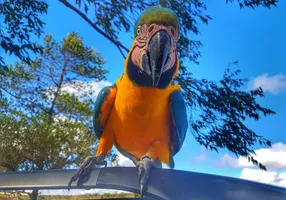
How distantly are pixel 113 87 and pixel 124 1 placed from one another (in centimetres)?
278

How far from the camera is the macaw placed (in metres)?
1.64

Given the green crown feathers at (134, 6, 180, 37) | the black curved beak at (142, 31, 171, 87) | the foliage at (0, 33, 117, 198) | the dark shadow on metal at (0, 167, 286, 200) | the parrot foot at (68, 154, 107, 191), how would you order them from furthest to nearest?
the foliage at (0, 33, 117, 198)
the green crown feathers at (134, 6, 180, 37)
the black curved beak at (142, 31, 171, 87)
the parrot foot at (68, 154, 107, 191)
the dark shadow on metal at (0, 167, 286, 200)

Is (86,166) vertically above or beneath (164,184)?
above

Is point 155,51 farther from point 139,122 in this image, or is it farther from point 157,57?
point 139,122

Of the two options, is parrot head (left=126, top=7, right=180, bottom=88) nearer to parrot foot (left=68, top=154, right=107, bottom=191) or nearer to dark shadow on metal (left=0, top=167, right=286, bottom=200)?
parrot foot (left=68, top=154, right=107, bottom=191)

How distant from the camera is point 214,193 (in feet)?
2.44

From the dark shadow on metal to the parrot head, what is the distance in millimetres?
734

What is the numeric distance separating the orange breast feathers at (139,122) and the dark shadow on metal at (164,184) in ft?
2.31

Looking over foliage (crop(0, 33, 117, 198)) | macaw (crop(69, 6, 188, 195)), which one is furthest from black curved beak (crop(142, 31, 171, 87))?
foliage (crop(0, 33, 117, 198))

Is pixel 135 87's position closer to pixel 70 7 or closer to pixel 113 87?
pixel 113 87

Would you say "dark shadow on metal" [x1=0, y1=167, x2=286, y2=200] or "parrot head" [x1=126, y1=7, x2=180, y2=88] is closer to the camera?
"dark shadow on metal" [x1=0, y1=167, x2=286, y2=200]

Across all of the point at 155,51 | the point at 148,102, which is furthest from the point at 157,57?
the point at 148,102

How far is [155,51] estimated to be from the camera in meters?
1.59

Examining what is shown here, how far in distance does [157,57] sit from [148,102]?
227 millimetres
